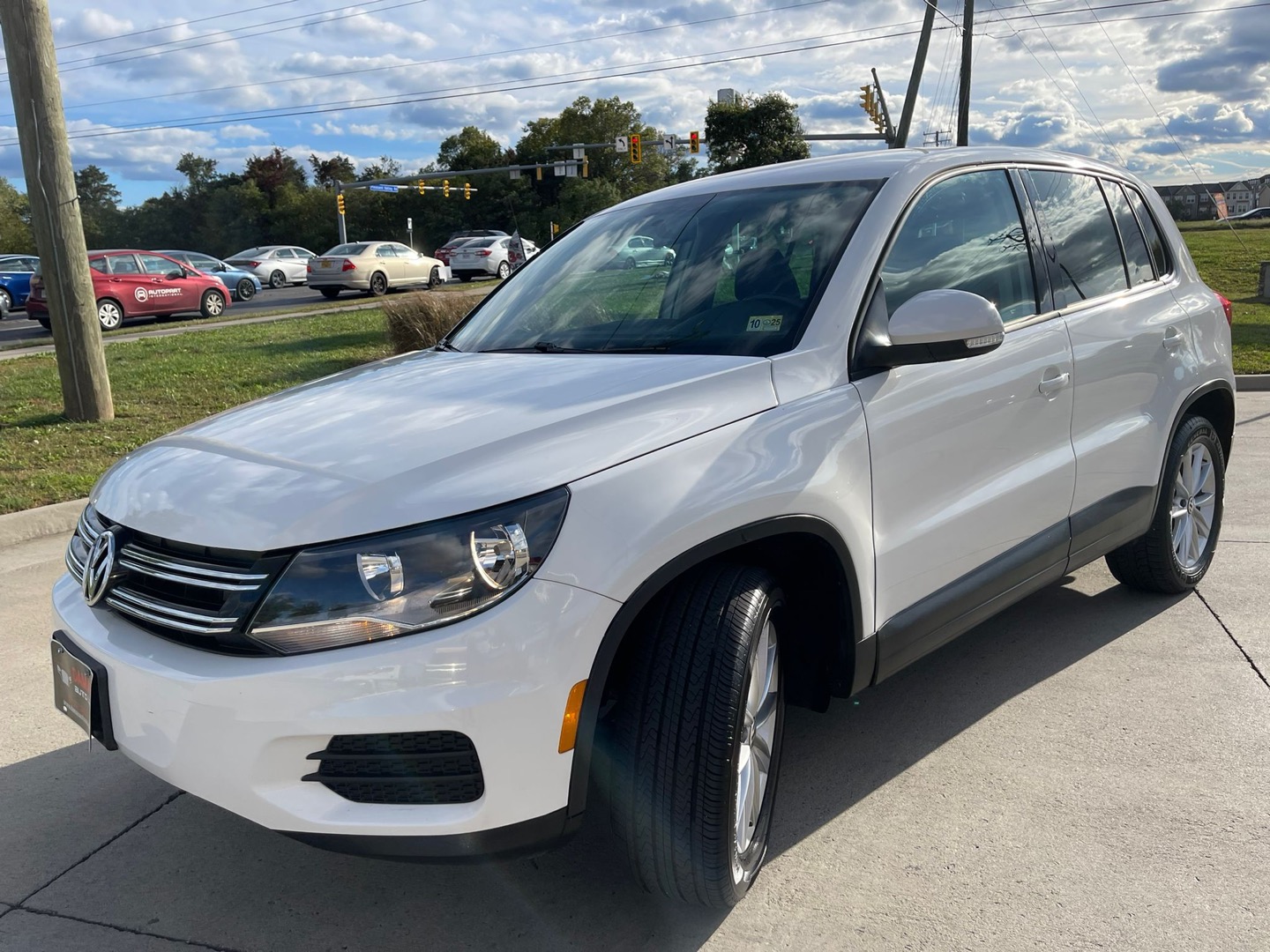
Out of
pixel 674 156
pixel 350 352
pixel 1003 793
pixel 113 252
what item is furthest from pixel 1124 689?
pixel 674 156

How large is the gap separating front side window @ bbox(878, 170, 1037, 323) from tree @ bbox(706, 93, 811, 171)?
34.5m

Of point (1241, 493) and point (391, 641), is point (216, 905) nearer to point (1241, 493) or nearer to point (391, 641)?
point (391, 641)

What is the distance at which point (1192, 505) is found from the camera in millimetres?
4570

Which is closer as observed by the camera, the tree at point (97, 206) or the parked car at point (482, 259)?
the parked car at point (482, 259)

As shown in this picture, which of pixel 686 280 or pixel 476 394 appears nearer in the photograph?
pixel 476 394

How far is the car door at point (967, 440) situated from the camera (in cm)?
291

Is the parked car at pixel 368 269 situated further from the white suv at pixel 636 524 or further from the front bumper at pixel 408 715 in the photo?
the front bumper at pixel 408 715

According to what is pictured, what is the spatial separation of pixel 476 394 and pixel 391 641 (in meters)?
0.88

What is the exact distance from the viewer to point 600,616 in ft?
7.10

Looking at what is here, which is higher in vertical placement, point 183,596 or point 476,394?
point 476,394

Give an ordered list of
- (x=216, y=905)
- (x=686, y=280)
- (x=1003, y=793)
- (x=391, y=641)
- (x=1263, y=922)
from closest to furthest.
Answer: (x=391, y=641), (x=1263, y=922), (x=216, y=905), (x=1003, y=793), (x=686, y=280)

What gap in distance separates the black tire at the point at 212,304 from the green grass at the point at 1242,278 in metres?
19.0

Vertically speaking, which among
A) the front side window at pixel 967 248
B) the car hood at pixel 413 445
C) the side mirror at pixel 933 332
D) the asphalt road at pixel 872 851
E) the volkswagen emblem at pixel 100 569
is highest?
the front side window at pixel 967 248

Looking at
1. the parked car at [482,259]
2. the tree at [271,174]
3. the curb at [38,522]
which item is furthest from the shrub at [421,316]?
the tree at [271,174]
